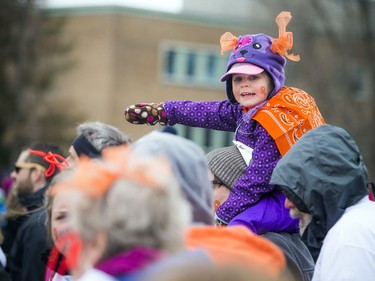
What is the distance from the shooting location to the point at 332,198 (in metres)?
4.32

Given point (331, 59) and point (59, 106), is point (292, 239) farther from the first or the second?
point (59, 106)

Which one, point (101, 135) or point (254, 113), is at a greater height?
point (254, 113)

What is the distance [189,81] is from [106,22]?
17.8ft

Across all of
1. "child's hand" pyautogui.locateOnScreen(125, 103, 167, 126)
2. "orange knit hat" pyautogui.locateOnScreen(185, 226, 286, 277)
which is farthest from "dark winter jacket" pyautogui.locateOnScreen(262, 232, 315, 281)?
"orange knit hat" pyautogui.locateOnScreen(185, 226, 286, 277)

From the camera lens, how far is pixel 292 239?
17.0 ft

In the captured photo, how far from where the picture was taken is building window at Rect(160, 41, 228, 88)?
4591 cm

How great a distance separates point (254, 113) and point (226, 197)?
1.75ft

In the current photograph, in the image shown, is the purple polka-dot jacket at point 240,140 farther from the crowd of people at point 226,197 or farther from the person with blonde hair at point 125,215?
the person with blonde hair at point 125,215

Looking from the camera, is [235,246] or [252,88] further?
[252,88]

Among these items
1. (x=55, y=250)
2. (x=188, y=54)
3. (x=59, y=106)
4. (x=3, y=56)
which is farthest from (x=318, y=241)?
(x=188, y=54)

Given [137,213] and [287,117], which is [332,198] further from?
[137,213]

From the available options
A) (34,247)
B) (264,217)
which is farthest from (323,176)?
(34,247)

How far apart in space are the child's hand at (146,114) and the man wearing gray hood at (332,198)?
1.12 metres

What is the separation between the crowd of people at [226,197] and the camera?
9.80 ft
